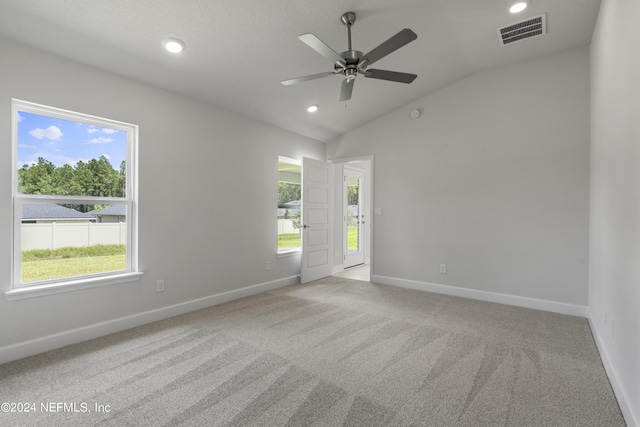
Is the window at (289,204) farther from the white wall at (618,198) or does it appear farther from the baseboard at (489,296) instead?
the white wall at (618,198)

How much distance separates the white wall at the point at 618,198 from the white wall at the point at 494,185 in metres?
0.50

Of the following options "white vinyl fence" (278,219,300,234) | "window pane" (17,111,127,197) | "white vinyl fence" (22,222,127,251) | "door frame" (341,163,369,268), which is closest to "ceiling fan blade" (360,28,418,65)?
"window pane" (17,111,127,197)

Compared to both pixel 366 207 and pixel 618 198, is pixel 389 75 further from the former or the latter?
pixel 366 207

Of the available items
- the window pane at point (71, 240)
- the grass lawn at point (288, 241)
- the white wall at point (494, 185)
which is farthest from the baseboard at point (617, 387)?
the window pane at point (71, 240)

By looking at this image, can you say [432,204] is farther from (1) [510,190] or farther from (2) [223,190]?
(2) [223,190]

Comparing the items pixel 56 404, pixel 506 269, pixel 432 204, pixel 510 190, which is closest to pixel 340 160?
pixel 432 204

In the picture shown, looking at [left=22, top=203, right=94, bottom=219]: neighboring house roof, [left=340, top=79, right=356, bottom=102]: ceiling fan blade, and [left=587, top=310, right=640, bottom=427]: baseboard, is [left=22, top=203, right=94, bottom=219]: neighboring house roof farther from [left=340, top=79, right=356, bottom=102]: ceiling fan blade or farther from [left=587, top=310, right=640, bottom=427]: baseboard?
[left=587, top=310, right=640, bottom=427]: baseboard

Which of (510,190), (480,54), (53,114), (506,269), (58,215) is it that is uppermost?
(480,54)

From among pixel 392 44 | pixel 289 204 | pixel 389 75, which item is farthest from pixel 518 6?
pixel 289 204

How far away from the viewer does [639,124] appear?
166cm

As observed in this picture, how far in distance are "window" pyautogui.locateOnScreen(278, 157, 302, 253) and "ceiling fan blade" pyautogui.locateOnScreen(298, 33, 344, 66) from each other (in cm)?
268

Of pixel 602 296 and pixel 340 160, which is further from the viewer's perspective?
pixel 340 160

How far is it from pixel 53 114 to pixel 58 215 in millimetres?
908

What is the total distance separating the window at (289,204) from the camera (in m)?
5.07
